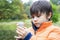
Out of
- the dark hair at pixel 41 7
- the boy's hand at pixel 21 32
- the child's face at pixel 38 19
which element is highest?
the dark hair at pixel 41 7

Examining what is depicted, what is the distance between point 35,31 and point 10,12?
9.77 m

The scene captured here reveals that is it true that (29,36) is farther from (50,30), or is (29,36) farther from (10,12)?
(10,12)

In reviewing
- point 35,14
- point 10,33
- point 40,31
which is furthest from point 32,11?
point 10,33

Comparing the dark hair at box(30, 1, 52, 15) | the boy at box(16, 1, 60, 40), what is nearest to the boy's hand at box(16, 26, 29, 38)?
the boy at box(16, 1, 60, 40)

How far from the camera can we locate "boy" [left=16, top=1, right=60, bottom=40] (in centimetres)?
146

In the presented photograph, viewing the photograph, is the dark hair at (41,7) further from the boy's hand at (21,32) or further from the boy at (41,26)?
the boy's hand at (21,32)

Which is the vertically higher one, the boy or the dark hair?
the dark hair

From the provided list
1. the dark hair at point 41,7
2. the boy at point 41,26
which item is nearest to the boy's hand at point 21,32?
the boy at point 41,26

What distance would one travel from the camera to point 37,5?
5.14 feet

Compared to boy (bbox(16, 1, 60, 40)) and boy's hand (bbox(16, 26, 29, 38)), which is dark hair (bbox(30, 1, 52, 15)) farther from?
boy's hand (bbox(16, 26, 29, 38))

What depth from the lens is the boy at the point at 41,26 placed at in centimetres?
146

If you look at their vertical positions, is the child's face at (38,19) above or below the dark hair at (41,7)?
below

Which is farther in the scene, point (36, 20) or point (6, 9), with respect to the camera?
point (6, 9)

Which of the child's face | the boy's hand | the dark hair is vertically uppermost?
the dark hair
